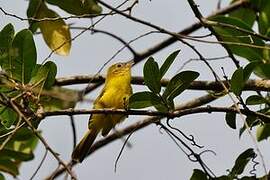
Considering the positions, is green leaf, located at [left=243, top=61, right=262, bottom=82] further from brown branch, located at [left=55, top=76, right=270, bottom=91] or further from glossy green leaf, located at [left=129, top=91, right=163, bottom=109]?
glossy green leaf, located at [left=129, top=91, right=163, bottom=109]

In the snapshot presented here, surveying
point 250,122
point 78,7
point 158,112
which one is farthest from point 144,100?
point 78,7

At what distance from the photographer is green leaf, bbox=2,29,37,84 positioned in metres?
2.62

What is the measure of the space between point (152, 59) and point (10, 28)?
0.60 meters

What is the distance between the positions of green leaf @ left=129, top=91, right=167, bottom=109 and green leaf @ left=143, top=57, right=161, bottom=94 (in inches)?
1.0

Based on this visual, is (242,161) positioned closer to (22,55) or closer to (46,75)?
(46,75)

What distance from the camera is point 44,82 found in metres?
2.67

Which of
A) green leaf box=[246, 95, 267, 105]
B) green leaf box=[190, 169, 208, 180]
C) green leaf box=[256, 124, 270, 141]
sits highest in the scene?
green leaf box=[246, 95, 267, 105]

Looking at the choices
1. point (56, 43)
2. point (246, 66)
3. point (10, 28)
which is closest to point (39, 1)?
point (56, 43)

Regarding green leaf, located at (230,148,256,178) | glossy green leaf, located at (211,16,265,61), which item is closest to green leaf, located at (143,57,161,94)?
glossy green leaf, located at (211,16,265,61)

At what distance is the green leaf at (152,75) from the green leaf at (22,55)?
0.45 metres

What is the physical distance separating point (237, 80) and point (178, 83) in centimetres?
25

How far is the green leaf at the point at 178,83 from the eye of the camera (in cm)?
261

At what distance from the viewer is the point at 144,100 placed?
2643 millimetres

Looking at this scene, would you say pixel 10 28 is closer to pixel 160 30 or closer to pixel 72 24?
pixel 72 24
